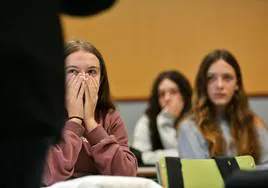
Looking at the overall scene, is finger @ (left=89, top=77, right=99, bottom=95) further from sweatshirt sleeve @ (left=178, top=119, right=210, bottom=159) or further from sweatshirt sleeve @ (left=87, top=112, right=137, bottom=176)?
sweatshirt sleeve @ (left=178, top=119, right=210, bottom=159)

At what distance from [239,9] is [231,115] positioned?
2188 mm

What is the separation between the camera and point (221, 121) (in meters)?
2.77

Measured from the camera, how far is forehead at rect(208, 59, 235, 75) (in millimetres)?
2818

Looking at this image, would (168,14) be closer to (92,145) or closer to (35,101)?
(92,145)

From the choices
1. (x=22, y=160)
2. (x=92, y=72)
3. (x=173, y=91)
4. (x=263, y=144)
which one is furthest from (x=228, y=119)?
(x=22, y=160)

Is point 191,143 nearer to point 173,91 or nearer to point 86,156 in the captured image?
point 86,156

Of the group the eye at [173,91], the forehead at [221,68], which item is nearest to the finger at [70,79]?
the forehead at [221,68]

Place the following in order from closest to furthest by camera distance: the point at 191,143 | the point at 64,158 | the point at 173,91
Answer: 1. the point at 64,158
2. the point at 191,143
3. the point at 173,91

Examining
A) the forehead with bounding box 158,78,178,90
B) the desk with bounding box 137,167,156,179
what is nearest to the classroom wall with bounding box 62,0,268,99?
the forehead with bounding box 158,78,178,90

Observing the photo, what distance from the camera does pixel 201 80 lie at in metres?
2.83

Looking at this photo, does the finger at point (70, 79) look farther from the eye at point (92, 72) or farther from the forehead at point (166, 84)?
the forehead at point (166, 84)

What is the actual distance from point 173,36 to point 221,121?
6.80 ft

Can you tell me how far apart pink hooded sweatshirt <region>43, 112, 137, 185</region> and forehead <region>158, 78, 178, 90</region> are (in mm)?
1943

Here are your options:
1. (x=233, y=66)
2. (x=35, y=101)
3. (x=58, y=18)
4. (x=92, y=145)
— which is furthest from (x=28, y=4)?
(x=233, y=66)
